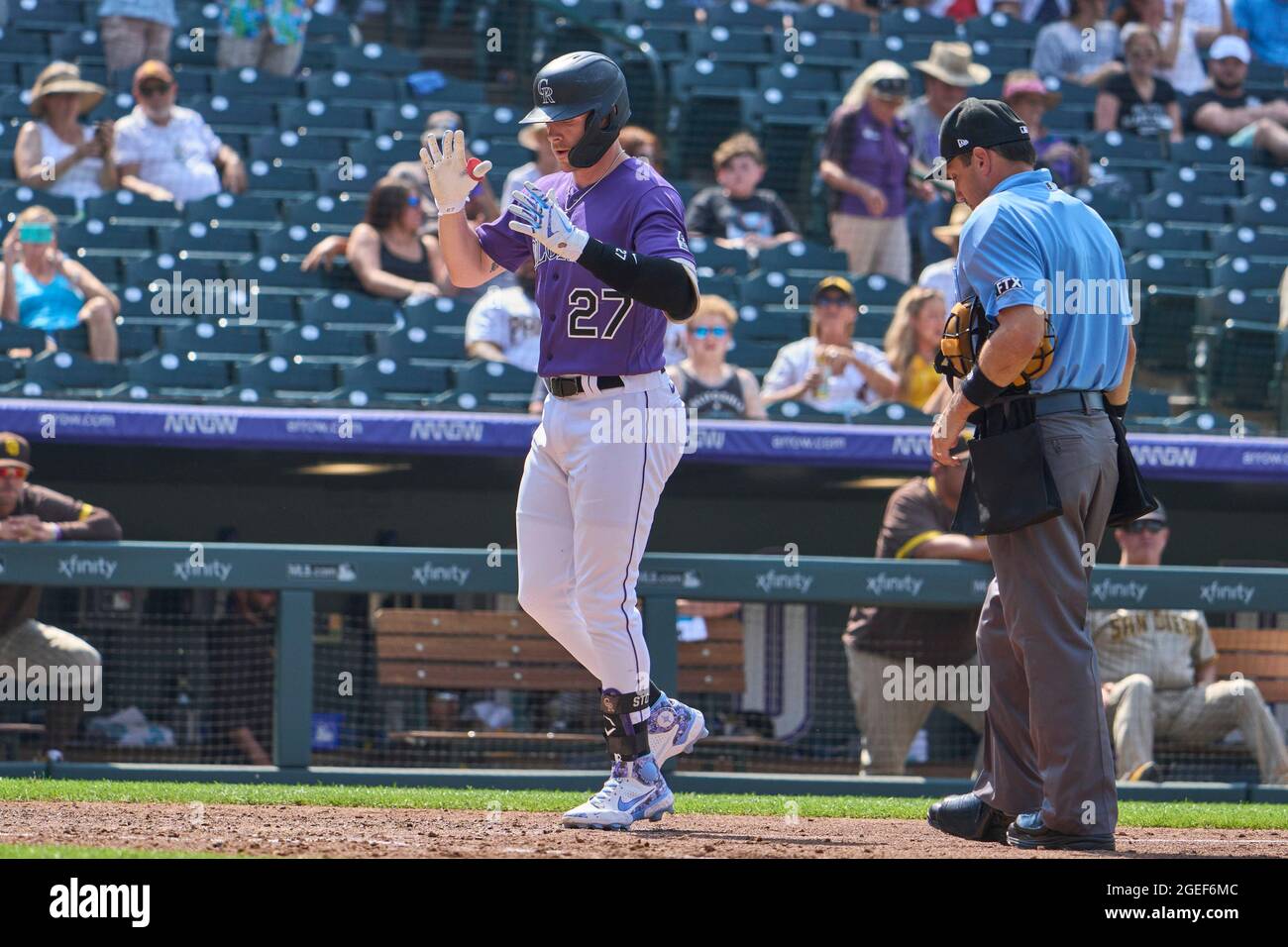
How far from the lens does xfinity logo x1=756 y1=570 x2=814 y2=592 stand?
23.9ft

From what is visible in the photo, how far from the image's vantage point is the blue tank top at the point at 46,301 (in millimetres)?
9109

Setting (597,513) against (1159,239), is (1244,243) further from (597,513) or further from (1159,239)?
(597,513)

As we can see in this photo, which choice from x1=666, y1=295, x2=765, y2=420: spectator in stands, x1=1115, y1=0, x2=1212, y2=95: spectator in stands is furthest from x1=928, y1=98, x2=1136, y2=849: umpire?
x1=1115, y1=0, x2=1212, y2=95: spectator in stands

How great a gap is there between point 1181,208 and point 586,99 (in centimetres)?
779

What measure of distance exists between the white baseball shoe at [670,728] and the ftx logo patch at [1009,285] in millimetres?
1357

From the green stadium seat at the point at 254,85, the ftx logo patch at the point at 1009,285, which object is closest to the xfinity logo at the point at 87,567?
the ftx logo patch at the point at 1009,285

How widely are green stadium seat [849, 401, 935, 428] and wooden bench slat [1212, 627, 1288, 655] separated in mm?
1646

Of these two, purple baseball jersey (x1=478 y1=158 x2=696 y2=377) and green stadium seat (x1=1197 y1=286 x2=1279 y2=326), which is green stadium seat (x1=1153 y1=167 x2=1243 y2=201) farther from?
purple baseball jersey (x1=478 y1=158 x2=696 y2=377)

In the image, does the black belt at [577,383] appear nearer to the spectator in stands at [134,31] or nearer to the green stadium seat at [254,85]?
the green stadium seat at [254,85]

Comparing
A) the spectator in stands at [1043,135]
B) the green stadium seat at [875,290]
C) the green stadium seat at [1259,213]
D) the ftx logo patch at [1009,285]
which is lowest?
the ftx logo patch at [1009,285]

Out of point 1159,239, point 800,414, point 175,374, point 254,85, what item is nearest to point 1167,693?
point 800,414

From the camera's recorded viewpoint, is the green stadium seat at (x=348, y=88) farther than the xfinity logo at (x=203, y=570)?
Yes

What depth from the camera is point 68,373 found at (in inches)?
338

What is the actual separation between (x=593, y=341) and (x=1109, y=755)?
1.59 m
